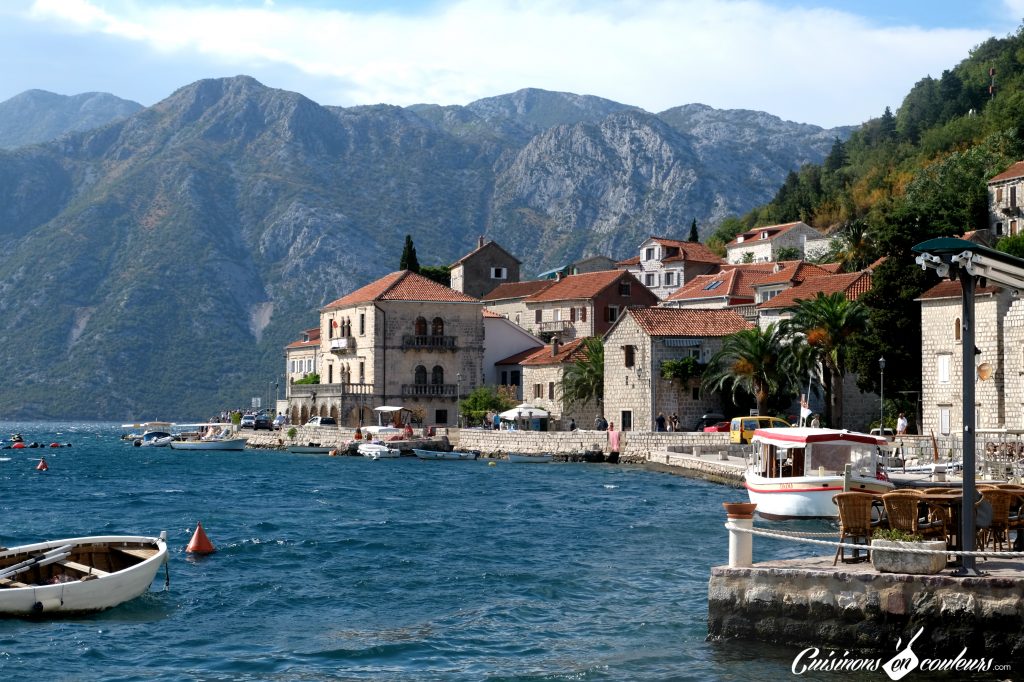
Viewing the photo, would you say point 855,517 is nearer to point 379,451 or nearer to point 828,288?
point 828,288

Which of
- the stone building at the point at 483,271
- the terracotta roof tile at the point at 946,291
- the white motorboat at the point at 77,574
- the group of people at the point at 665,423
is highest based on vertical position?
the stone building at the point at 483,271

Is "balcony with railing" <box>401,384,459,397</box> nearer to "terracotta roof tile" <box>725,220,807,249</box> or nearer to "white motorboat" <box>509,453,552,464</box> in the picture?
"white motorboat" <box>509,453,552,464</box>

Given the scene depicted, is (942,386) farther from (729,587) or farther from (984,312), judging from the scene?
(729,587)

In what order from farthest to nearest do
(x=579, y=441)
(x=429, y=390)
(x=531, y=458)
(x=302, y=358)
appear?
(x=302, y=358), (x=429, y=390), (x=531, y=458), (x=579, y=441)

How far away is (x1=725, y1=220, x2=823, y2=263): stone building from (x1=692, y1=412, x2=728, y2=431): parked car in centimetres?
4925

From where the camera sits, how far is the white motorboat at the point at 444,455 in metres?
70.5

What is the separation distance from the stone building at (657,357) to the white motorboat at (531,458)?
4.49m

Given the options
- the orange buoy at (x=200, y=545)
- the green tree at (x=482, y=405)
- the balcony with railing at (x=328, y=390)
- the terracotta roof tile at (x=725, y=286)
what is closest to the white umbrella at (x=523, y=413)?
the green tree at (x=482, y=405)

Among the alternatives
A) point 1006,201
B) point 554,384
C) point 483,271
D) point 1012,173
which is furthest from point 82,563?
point 483,271

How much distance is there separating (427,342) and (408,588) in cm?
6011

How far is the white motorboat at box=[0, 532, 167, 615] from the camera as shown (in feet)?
69.8

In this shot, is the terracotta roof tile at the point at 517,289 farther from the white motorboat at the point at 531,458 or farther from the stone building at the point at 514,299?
the white motorboat at the point at 531,458

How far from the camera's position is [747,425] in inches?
2231

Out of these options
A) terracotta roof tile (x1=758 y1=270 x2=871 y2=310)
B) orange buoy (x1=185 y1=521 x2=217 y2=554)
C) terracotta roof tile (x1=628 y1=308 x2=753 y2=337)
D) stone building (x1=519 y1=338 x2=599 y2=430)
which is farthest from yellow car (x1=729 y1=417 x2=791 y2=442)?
orange buoy (x1=185 y1=521 x2=217 y2=554)
